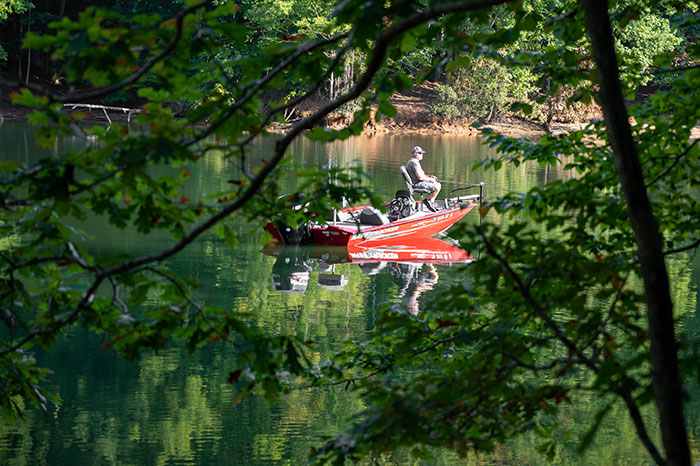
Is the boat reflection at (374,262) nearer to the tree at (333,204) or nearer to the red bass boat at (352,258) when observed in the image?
the red bass boat at (352,258)

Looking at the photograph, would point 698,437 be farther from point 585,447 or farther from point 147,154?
point 147,154

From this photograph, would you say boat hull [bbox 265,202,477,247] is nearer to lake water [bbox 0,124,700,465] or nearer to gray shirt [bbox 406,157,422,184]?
gray shirt [bbox 406,157,422,184]

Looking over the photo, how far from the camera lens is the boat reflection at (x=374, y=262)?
1408 centimetres

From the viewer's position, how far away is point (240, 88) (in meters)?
Answer: 3.03

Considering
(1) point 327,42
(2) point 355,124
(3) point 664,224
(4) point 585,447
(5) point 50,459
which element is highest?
(1) point 327,42

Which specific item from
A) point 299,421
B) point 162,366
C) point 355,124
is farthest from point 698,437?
point 355,124

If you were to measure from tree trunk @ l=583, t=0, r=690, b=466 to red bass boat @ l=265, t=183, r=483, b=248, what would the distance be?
531 inches

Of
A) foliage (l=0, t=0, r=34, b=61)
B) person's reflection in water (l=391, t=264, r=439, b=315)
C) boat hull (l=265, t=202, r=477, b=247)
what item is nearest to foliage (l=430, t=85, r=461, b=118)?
foliage (l=0, t=0, r=34, b=61)

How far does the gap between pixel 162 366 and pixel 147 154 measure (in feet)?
23.5

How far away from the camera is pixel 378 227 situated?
1675cm

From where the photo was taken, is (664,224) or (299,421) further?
(299,421)

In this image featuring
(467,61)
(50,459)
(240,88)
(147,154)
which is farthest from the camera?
(50,459)

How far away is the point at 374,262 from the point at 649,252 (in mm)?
13332

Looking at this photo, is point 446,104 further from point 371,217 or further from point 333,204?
point 333,204
